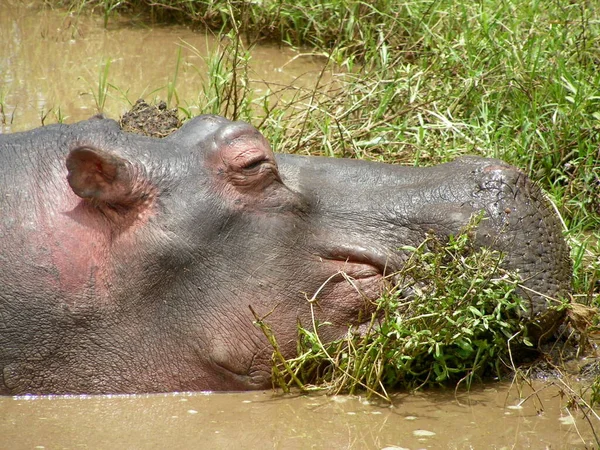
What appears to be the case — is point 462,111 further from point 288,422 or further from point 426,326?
point 288,422

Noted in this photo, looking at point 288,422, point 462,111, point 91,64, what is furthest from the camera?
point 91,64

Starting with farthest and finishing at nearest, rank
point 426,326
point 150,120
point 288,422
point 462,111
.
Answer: point 462,111 → point 150,120 → point 426,326 → point 288,422

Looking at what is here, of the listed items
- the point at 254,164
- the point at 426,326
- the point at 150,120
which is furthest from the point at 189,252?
the point at 150,120

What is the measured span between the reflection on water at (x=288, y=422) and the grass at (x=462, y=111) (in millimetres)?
125

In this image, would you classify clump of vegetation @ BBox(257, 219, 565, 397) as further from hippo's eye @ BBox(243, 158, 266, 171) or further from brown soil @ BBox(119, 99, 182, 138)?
brown soil @ BBox(119, 99, 182, 138)

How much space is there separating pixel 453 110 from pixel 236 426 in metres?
Result: 3.04

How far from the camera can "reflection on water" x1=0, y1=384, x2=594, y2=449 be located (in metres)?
3.47

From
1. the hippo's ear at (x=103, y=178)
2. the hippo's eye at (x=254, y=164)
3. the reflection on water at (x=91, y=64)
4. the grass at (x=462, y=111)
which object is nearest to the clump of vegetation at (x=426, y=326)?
the grass at (x=462, y=111)

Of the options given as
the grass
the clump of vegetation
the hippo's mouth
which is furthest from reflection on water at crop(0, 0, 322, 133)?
the clump of vegetation

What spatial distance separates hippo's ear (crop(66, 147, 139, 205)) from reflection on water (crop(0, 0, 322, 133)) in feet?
9.71

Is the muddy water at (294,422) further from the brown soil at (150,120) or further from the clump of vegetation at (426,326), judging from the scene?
the brown soil at (150,120)

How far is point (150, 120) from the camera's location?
5926 mm

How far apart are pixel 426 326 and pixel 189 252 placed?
0.88 metres

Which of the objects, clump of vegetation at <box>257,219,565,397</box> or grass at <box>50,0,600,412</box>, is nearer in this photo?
clump of vegetation at <box>257,219,565,397</box>
